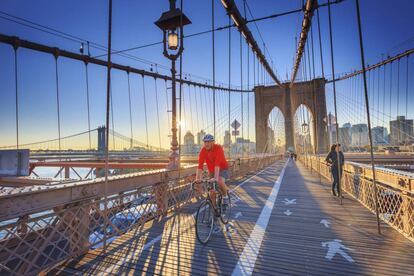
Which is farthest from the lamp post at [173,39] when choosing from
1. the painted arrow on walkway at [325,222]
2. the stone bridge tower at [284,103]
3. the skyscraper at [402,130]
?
the stone bridge tower at [284,103]

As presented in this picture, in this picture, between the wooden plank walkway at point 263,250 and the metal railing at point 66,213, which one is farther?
the wooden plank walkway at point 263,250

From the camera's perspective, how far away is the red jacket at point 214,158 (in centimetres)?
438

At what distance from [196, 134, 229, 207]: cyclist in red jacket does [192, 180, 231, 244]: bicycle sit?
97 millimetres

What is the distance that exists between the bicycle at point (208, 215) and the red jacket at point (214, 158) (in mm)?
339

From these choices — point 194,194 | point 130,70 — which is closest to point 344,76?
point 130,70

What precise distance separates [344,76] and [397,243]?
4506 centimetres

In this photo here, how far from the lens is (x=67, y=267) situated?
10.2 feet

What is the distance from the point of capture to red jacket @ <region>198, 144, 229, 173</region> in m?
4.38

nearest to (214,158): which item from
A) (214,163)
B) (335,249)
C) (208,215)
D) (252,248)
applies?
(214,163)

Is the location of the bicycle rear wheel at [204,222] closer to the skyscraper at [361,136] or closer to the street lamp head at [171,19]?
the street lamp head at [171,19]

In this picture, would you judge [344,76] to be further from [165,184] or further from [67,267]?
[67,267]

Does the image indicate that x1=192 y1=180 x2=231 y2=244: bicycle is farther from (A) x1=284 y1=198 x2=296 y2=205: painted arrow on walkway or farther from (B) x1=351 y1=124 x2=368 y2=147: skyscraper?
(B) x1=351 y1=124 x2=368 y2=147: skyscraper

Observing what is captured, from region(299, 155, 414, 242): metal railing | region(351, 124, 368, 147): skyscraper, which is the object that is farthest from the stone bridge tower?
region(299, 155, 414, 242): metal railing

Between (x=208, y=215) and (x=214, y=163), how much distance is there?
0.91 meters
